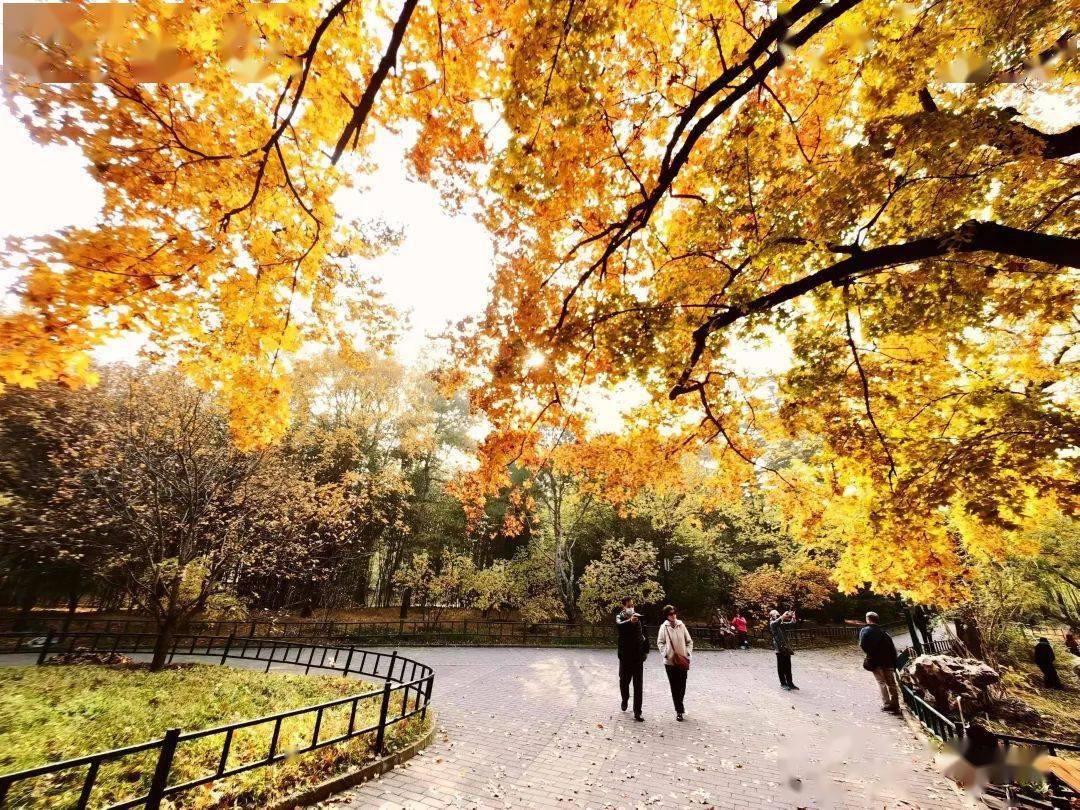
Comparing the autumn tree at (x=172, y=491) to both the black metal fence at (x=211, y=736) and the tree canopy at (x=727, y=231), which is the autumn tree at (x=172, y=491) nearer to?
the black metal fence at (x=211, y=736)

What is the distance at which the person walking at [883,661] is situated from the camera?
913 cm

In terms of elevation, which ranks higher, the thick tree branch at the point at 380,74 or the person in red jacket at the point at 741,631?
the thick tree branch at the point at 380,74

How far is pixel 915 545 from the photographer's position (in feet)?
25.1

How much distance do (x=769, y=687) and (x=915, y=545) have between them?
249 inches

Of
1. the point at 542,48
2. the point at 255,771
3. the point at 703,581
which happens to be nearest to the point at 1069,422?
the point at 542,48

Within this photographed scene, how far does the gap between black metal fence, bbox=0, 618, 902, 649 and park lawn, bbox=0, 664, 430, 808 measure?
7.76m

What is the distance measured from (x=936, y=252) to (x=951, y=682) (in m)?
10.6

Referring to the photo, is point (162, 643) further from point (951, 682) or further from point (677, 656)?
point (951, 682)

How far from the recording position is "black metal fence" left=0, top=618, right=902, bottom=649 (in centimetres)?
1828

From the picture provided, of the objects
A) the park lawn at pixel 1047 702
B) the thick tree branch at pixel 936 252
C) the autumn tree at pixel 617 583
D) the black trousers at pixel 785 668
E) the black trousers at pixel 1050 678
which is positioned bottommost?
the park lawn at pixel 1047 702

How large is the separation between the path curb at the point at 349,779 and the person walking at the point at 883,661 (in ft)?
29.2

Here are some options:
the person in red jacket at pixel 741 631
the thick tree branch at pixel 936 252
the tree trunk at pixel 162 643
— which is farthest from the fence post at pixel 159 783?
the person in red jacket at pixel 741 631

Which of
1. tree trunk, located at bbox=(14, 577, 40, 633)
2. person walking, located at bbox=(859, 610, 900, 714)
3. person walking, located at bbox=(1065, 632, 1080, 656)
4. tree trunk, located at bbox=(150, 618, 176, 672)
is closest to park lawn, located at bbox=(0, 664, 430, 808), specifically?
tree trunk, located at bbox=(150, 618, 176, 672)

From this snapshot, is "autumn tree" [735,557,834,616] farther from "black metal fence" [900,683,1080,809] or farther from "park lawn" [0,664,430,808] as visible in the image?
"park lawn" [0,664,430,808]
